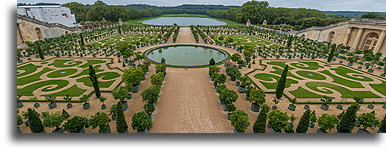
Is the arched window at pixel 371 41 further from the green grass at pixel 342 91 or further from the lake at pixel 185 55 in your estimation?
the lake at pixel 185 55

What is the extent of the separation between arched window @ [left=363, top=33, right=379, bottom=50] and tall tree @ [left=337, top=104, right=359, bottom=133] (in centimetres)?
4706

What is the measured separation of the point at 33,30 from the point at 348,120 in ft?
240

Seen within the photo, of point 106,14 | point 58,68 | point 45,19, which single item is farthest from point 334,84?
point 106,14

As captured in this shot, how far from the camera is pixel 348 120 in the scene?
1460 centimetres

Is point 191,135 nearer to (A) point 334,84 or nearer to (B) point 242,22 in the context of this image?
(A) point 334,84

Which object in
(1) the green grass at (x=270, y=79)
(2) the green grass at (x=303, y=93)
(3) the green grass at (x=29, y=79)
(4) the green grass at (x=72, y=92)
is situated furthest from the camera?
(1) the green grass at (x=270, y=79)

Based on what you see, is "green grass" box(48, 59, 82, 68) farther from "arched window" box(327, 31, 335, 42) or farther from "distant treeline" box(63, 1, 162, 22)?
"distant treeline" box(63, 1, 162, 22)

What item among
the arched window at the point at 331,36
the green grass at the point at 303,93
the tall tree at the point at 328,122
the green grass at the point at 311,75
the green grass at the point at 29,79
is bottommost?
the green grass at the point at 29,79

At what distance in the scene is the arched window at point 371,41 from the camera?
4534 centimetres

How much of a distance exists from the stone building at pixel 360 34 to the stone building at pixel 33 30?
296 ft

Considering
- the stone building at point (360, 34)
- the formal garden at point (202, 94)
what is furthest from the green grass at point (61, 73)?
the stone building at point (360, 34)

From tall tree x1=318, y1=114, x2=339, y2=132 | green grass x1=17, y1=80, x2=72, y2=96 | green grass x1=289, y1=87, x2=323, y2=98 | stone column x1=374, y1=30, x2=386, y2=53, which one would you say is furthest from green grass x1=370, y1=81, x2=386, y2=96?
green grass x1=17, y1=80, x2=72, y2=96

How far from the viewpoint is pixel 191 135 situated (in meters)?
13.8

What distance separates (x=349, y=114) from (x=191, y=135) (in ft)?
43.5
